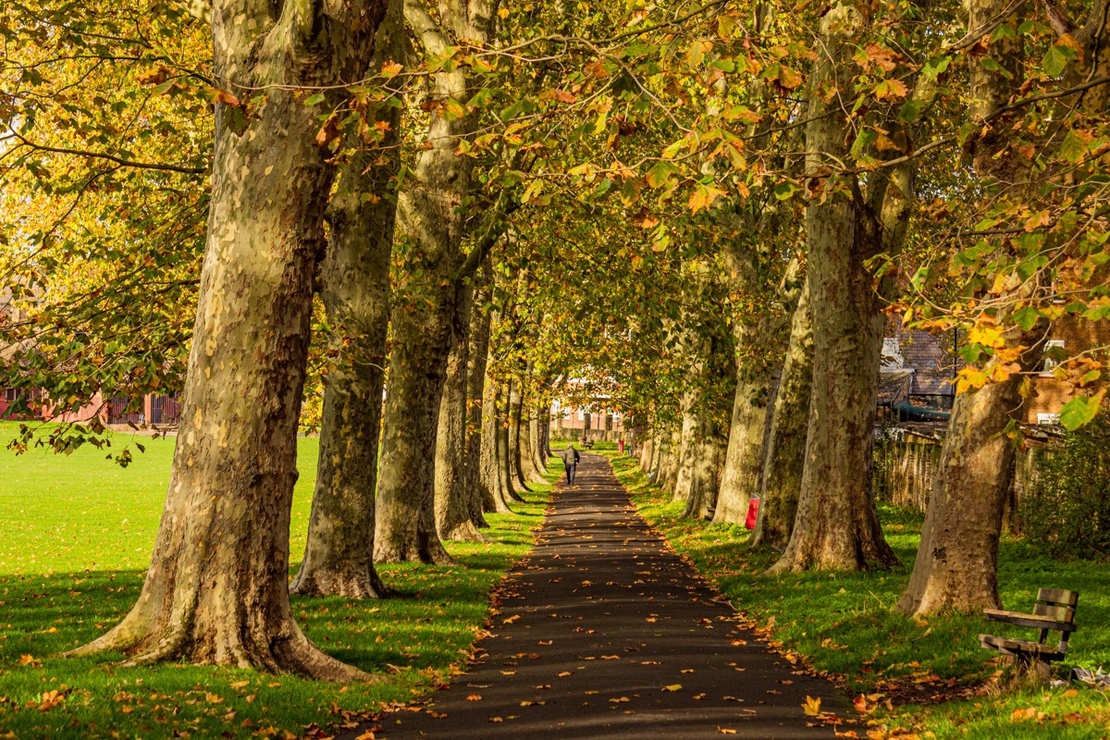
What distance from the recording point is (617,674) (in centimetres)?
1054

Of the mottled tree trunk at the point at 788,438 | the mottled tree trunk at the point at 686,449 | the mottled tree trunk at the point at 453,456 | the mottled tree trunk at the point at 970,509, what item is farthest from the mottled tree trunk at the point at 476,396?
the mottled tree trunk at the point at 970,509

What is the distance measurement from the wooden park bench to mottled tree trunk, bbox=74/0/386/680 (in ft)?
17.7

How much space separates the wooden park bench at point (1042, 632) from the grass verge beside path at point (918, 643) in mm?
276

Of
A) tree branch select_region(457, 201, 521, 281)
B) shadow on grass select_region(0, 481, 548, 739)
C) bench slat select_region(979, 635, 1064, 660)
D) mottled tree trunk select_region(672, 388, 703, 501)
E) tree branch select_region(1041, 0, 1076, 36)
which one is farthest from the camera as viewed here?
mottled tree trunk select_region(672, 388, 703, 501)

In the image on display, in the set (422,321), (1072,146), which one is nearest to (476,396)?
(422,321)

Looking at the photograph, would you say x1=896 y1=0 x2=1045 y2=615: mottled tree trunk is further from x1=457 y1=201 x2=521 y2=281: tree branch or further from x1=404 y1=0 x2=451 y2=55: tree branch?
x1=404 y1=0 x2=451 y2=55: tree branch

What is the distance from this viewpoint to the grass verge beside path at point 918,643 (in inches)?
316

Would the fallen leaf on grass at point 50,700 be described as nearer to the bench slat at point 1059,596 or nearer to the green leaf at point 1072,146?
the bench slat at point 1059,596

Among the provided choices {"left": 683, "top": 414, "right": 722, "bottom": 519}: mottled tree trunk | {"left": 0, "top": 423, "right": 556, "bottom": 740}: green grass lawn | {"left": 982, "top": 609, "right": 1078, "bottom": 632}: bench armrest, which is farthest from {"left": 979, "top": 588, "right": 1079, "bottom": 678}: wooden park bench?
{"left": 683, "top": 414, "right": 722, "bottom": 519}: mottled tree trunk

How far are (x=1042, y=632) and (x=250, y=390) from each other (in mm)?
6537

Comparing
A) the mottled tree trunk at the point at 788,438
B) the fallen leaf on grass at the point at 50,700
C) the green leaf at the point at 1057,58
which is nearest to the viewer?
the fallen leaf on grass at the point at 50,700

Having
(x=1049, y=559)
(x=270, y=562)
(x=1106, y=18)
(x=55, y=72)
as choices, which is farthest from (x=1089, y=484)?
(x=55, y=72)

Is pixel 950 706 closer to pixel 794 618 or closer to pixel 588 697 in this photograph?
pixel 588 697

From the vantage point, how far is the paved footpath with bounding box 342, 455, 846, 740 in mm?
8375
